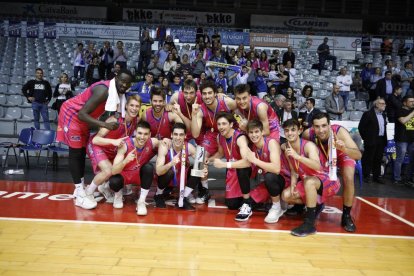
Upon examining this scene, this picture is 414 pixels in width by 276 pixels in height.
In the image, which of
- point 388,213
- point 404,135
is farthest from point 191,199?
point 404,135

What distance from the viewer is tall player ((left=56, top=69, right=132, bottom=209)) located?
4.62 meters

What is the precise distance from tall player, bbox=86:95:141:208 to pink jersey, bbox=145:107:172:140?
25 centimetres

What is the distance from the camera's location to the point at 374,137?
25.3 feet

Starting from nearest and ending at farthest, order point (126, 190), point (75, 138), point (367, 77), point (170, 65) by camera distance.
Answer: point (75, 138) → point (126, 190) → point (170, 65) → point (367, 77)

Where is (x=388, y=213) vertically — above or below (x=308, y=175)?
below

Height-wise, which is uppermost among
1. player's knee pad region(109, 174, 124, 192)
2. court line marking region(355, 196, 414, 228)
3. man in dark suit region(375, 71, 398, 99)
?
man in dark suit region(375, 71, 398, 99)

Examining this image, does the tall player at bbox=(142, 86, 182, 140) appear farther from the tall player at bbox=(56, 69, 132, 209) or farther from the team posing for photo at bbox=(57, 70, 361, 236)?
the tall player at bbox=(56, 69, 132, 209)

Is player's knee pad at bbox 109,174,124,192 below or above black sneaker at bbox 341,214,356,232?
above

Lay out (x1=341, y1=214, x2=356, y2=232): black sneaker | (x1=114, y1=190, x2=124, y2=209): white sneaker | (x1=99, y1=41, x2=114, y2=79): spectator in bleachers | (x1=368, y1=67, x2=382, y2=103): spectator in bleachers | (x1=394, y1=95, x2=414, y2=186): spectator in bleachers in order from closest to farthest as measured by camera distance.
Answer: (x1=341, y1=214, x2=356, y2=232): black sneaker
(x1=114, y1=190, x2=124, y2=209): white sneaker
(x1=394, y1=95, x2=414, y2=186): spectator in bleachers
(x1=368, y1=67, x2=382, y2=103): spectator in bleachers
(x1=99, y1=41, x2=114, y2=79): spectator in bleachers

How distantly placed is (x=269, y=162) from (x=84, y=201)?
222cm

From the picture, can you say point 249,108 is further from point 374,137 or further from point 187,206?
point 374,137

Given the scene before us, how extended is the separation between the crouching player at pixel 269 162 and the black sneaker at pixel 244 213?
213 mm

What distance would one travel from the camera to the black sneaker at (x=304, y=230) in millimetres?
4023

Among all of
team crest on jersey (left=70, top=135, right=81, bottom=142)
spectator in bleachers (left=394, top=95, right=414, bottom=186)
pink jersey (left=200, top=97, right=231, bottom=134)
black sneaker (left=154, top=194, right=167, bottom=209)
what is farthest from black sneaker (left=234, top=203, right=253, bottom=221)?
spectator in bleachers (left=394, top=95, right=414, bottom=186)
